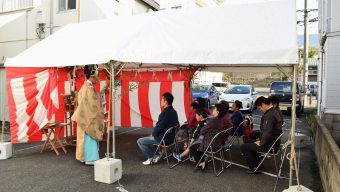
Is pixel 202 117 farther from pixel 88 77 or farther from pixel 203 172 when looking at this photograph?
pixel 88 77

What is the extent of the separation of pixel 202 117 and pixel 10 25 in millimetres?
9527

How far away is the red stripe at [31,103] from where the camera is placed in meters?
6.99

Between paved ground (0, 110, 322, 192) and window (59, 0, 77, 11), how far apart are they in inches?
255

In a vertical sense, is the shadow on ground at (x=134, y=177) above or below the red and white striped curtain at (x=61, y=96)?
below

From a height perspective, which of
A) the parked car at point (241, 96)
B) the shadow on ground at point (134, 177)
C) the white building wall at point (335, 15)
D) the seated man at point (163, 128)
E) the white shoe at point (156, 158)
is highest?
the white building wall at point (335, 15)

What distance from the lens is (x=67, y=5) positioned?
11438 mm

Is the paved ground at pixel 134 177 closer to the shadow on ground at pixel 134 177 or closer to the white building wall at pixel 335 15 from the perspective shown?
the shadow on ground at pixel 134 177

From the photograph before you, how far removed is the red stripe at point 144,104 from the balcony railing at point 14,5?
560 centimetres

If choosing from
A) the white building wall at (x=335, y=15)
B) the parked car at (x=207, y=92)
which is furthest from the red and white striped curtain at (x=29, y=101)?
the parked car at (x=207, y=92)

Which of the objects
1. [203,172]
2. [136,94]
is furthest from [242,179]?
[136,94]

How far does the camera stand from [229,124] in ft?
20.4

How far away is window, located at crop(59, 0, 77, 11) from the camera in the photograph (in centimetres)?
1138

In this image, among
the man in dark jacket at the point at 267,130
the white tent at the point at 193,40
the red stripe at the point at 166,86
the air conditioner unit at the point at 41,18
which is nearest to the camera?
the white tent at the point at 193,40

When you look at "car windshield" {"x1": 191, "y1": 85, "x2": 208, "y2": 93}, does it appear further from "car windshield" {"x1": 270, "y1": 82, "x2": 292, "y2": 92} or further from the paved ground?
the paved ground
